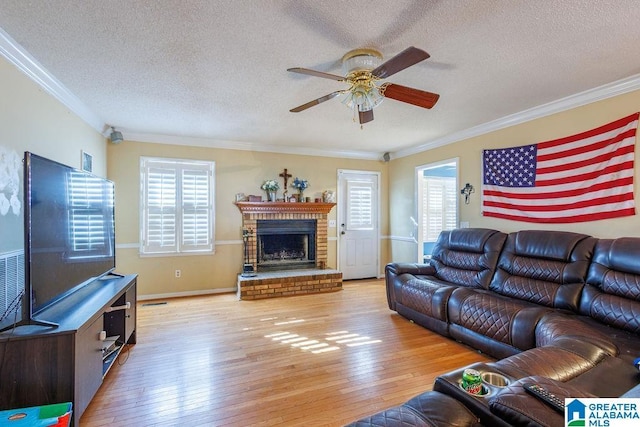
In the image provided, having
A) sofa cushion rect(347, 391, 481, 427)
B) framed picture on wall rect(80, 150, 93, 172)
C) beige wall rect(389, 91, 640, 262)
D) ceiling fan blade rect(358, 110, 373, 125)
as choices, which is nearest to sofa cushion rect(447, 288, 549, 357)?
beige wall rect(389, 91, 640, 262)

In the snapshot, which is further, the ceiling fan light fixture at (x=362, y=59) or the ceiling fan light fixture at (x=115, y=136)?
the ceiling fan light fixture at (x=115, y=136)

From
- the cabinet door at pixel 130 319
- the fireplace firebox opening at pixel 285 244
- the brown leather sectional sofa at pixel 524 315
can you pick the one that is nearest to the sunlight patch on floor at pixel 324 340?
the brown leather sectional sofa at pixel 524 315

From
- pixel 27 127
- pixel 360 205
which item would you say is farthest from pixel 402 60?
pixel 360 205

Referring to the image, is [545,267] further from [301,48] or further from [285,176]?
[285,176]

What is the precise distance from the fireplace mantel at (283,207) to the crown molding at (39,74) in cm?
232

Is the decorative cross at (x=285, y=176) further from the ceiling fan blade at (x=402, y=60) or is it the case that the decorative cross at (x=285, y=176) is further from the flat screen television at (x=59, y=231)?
the ceiling fan blade at (x=402, y=60)

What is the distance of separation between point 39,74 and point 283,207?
131 inches

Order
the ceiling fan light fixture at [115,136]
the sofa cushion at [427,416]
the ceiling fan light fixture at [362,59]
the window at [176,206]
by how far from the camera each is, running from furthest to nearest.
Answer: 1. the window at [176,206]
2. the ceiling fan light fixture at [115,136]
3. the ceiling fan light fixture at [362,59]
4. the sofa cushion at [427,416]

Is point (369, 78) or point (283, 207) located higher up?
point (369, 78)

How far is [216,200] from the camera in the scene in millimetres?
4992

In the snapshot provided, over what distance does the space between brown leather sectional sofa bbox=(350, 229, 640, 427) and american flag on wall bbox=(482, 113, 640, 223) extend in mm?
419

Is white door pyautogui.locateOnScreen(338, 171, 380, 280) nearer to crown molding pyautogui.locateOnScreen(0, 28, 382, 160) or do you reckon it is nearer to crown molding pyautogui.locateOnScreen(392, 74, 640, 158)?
crown molding pyautogui.locateOnScreen(0, 28, 382, 160)

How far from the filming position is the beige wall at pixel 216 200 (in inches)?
177

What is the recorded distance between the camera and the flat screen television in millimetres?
1699
